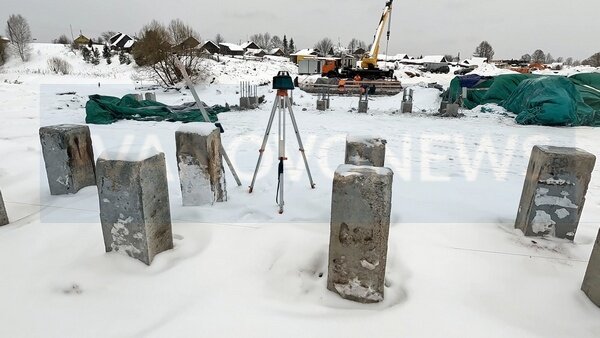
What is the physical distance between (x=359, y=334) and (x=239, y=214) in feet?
5.90

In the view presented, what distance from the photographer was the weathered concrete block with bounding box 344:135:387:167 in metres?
3.37

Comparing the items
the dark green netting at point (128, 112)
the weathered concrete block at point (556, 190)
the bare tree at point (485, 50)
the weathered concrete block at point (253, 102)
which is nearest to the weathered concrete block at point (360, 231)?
the weathered concrete block at point (556, 190)

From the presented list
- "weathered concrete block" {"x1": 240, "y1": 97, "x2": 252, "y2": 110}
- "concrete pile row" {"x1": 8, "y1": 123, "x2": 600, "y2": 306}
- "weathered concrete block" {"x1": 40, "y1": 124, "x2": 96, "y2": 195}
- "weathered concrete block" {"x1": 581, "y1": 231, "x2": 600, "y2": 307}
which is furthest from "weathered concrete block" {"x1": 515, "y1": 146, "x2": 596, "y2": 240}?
"weathered concrete block" {"x1": 240, "y1": 97, "x2": 252, "y2": 110}

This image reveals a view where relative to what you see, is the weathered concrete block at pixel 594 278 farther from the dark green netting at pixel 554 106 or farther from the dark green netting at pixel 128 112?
the dark green netting at pixel 554 106

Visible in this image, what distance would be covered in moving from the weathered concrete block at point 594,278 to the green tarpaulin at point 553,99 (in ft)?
32.8

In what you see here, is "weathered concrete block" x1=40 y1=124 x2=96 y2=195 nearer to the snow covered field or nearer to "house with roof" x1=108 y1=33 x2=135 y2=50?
the snow covered field

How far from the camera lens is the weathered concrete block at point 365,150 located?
3.37m

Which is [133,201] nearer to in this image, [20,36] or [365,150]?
[365,150]

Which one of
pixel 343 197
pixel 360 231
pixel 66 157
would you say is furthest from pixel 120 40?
pixel 360 231

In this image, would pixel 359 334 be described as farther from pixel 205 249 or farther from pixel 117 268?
pixel 117 268

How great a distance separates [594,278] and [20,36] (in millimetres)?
63782

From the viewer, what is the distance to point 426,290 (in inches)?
90.4

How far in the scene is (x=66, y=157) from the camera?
3645mm

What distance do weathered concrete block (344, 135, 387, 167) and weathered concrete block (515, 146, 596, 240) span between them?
1344 mm
